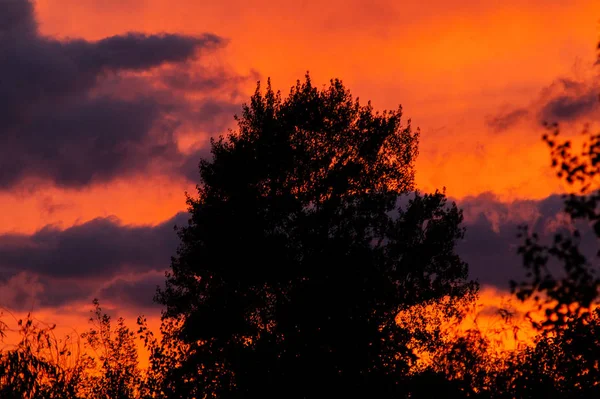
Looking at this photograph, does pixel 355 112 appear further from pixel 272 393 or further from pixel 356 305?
pixel 272 393

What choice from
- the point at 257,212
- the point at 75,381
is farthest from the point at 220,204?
the point at 75,381

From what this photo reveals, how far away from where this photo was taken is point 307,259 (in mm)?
47375

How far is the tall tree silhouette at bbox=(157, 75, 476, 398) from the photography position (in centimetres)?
4550

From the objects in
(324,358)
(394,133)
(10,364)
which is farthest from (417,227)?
(10,364)

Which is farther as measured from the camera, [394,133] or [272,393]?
[394,133]

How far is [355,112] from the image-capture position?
5353 centimetres

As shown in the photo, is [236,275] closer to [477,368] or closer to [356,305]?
[356,305]

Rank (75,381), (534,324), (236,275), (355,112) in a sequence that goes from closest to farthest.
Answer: (534,324)
(75,381)
(236,275)
(355,112)

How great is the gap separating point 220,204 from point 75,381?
20.6m

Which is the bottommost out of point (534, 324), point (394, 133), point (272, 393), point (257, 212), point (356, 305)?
point (534, 324)

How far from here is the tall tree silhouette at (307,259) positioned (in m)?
45.5

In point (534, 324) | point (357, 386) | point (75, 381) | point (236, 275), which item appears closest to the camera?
point (534, 324)

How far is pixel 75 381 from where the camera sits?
31.7 metres

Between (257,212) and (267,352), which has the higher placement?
(257,212)
